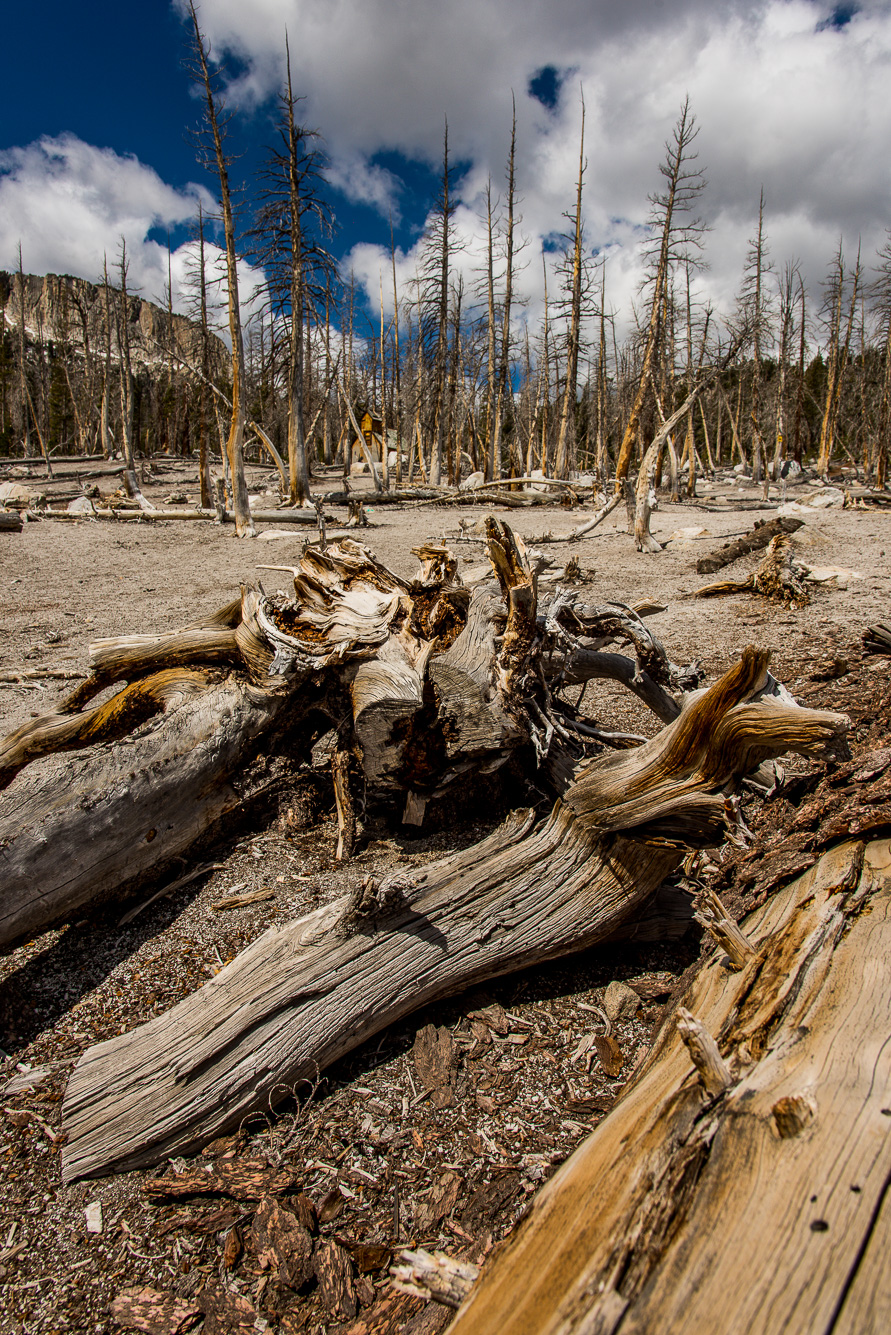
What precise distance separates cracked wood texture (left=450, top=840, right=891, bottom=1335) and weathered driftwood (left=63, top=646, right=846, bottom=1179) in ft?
2.32

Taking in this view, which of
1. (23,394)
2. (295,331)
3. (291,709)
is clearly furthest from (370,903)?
(23,394)

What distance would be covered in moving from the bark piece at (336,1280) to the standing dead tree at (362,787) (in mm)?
481

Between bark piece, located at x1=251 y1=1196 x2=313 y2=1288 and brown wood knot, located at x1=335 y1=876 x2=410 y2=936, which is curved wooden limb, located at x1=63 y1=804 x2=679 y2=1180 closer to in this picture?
brown wood knot, located at x1=335 y1=876 x2=410 y2=936

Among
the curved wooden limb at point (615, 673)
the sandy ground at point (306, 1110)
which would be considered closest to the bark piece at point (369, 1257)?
the sandy ground at point (306, 1110)

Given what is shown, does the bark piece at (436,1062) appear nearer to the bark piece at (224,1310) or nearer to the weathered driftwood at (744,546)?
the bark piece at (224,1310)

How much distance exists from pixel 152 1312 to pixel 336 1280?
0.42 metres

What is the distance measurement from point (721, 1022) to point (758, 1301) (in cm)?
75

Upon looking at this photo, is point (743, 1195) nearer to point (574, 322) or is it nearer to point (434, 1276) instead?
point (434, 1276)

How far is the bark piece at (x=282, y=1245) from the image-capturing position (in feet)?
5.22

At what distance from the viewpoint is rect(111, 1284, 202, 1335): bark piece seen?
1471 mm

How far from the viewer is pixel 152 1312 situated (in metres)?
1.50

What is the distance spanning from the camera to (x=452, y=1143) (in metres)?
1.92

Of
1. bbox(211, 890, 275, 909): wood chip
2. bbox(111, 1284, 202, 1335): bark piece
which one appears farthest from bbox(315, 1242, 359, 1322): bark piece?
bbox(211, 890, 275, 909): wood chip

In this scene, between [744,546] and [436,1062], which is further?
[744,546]
